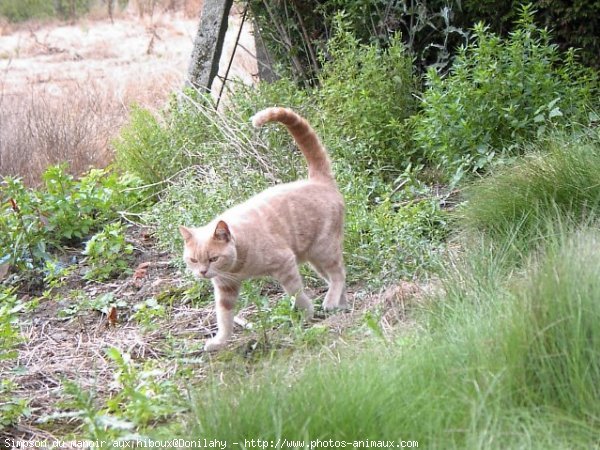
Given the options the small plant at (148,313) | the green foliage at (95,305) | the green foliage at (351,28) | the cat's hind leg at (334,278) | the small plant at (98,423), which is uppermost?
the green foliage at (351,28)

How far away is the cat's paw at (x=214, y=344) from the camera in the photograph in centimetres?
455

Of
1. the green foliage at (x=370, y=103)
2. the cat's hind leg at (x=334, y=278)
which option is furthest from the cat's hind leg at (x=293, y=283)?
the green foliage at (x=370, y=103)

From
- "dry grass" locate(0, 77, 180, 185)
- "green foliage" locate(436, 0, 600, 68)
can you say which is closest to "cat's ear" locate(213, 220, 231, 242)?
"green foliage" locate(436, 0, 600, 68)

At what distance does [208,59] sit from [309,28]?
1.12 metres

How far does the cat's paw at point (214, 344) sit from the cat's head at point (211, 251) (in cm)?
35

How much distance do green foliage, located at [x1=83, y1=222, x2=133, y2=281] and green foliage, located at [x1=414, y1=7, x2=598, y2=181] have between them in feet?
7.67

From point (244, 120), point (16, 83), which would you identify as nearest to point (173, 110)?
point (244, 120)

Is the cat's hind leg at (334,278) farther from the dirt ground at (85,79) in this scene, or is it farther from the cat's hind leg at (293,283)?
the dirt ground at (85,79)

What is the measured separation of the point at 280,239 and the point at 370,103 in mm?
2314

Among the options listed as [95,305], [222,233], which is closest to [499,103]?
[222,233]

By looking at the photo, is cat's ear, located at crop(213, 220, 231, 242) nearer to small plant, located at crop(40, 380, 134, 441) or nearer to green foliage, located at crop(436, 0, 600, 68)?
small plant, located at crop(40, 380, 134, 441)

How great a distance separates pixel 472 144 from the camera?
606 centimetres

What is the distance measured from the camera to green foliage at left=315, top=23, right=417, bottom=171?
6.82 metres

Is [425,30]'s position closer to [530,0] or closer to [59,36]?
[530,0]
